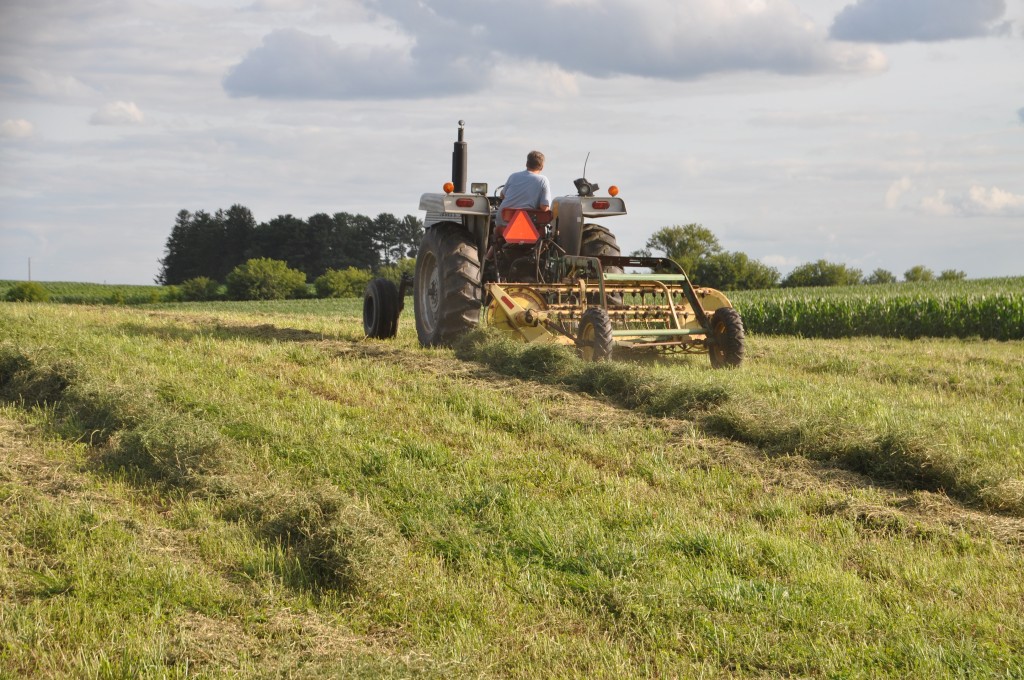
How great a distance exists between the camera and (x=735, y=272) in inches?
2063

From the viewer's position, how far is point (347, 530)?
434 centimetres

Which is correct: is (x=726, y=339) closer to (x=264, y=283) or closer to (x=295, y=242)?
(x=264, y=283)

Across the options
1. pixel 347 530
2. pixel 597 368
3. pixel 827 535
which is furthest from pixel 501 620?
pixel 597 368

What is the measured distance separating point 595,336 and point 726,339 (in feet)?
5.55

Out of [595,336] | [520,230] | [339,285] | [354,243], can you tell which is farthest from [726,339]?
[354,243]

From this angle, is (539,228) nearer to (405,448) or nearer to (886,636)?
(405,448)

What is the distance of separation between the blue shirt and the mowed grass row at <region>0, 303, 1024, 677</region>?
13.2 feet

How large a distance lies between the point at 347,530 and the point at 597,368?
4338mm

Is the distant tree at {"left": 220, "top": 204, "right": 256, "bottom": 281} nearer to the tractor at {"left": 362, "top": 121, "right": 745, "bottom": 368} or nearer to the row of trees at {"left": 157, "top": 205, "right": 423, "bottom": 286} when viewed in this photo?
the row of trees at {"left": 157, "top": 205, "right": 423, "bottom": 286}

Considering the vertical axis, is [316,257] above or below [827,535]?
above

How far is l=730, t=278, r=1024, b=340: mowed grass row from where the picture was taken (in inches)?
711

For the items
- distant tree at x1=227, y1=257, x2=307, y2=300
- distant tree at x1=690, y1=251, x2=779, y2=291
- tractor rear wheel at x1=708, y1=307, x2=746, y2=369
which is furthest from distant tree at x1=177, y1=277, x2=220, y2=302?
tractor rear wheel at x1=708, y1=307, x2=746, y2=369

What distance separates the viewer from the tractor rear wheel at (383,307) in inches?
488

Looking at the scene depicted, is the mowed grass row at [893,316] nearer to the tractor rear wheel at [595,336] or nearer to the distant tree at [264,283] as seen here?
the tractor rear wheel at [595,336]
